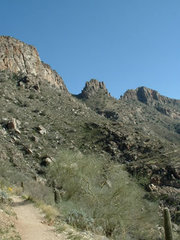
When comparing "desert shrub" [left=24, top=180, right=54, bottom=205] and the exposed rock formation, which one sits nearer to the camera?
"desert shrub" [left=24, top=180, right=54, bottom=205]

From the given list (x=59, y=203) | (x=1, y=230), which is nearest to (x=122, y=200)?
(x=59, y=203)

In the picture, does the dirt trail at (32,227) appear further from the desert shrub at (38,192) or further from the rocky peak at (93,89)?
the rocky peak at (93,89)

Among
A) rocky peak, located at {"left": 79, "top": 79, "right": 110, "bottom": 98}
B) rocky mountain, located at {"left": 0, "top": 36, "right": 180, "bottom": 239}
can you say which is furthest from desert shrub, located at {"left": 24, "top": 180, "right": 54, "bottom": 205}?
rocky peak, located at {"left": 79, "top": 79, "right": 110, "bottom": 98}

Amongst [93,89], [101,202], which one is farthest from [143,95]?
[101,202]

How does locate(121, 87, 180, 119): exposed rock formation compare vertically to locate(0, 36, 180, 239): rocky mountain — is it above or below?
above

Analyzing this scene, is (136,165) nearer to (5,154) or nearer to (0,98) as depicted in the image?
(5,154)

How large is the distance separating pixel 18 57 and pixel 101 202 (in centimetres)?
4911

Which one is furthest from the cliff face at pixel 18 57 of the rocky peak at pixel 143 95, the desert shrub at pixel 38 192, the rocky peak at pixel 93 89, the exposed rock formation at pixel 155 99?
the rocky peak at pixel 143 95

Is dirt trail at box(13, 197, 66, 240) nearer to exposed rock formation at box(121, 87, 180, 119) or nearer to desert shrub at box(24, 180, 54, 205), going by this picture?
desert shrub at box(24, 180, 54, 205)

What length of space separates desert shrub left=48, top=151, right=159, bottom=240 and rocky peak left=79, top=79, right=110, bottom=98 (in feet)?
214

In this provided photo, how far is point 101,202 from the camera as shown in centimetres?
1475

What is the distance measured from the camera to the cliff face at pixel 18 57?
5231cm

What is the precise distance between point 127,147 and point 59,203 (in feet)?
62.4

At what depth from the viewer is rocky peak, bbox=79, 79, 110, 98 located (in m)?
84.2
